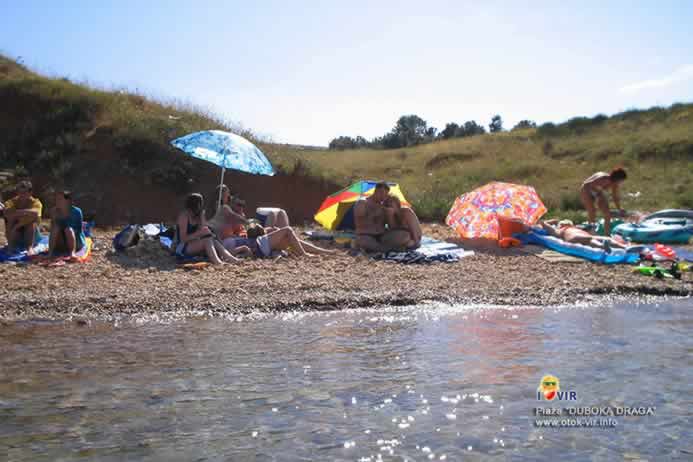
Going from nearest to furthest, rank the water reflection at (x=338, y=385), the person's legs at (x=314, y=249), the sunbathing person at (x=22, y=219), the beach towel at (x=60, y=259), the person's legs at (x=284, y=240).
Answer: the water reflection at (x=338, y=385) < the beach towel at (x=60, y=259) < the sunbathing person at (x=22, y=219) < the person's legs at (x=284, y=240) < the person's legs at (x=314, y=249)

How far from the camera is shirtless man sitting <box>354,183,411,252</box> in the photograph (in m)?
10.5

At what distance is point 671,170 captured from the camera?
26.8 metres

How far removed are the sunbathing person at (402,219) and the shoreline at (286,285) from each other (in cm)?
87

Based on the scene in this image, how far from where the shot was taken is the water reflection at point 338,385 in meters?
4.12

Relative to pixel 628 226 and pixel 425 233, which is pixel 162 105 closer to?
pixel 425 233

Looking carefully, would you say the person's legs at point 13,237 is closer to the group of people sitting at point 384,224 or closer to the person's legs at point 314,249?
the person's legs at point 314,249

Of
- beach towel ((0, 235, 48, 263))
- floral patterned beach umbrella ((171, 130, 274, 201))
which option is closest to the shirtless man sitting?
floral patterned beach umbrella ((171, 130, 274, 201))

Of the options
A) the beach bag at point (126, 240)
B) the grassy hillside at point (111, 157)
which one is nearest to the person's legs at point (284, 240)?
the beach bag at point (126, 240)

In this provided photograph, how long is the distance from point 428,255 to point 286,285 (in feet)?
8.83

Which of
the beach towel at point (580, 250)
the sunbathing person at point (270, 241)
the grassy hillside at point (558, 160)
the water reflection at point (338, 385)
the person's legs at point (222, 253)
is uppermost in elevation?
the grassy hillside at point (558, 160)

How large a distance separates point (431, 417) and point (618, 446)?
1.20 meters

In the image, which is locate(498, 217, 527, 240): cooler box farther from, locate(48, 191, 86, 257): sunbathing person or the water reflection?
locate(48, 191, 86, 257): sunbathing person

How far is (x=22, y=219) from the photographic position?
31.6 ft

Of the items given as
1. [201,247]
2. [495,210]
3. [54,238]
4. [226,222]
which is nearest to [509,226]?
[495,210]
